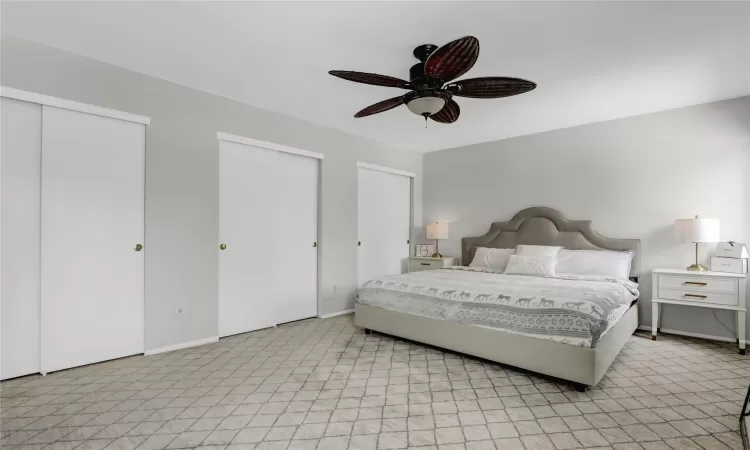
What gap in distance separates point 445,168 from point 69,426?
521 centimetres

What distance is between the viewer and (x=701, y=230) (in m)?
3.45

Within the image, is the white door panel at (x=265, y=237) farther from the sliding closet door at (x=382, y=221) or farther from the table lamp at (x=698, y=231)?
the table lamp at (x=698, y=231)

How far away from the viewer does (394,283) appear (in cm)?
361

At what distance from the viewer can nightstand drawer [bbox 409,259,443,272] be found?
5387mm

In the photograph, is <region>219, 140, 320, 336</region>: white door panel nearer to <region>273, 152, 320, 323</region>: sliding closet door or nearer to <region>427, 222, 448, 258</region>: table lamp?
<region>273, 152, 320, 323</region>: sliding closet door

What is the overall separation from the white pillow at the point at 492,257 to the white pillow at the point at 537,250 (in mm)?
160

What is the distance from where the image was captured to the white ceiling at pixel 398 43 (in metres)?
2.22

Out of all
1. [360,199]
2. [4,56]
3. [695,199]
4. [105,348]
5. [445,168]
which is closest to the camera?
[4,56]

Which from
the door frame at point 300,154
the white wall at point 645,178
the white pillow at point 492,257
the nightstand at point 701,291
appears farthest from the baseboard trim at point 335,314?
the nightstand at point 701,291

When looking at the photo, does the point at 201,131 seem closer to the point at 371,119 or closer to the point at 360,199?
the point at 371,119

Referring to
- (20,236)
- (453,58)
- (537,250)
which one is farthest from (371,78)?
(537,250)

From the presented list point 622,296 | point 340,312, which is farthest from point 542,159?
point 340,312

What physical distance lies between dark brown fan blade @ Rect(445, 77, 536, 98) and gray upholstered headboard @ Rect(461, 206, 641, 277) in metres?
2.62

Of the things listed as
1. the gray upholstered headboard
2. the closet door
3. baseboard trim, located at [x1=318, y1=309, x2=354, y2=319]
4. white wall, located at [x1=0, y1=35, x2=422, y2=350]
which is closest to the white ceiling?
white wall, located at [x1=0, y1=35, x2=422, y2=350]
